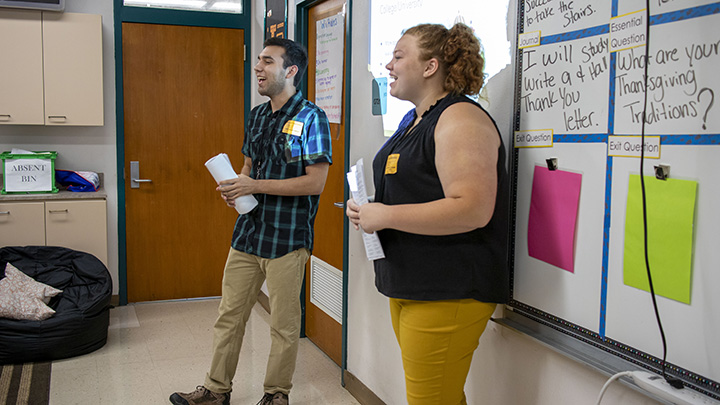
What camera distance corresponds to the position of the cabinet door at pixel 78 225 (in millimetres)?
3723

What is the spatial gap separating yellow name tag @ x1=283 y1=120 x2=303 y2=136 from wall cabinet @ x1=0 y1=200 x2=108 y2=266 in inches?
79.5

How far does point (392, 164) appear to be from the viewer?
1542 millimetres

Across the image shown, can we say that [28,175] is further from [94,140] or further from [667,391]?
[667,391]

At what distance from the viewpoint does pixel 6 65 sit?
12.0 ft

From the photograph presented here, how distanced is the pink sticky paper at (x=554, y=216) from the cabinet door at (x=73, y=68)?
3.22 m

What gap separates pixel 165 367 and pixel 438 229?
87.3 inches

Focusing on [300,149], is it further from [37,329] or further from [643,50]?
[37,329]

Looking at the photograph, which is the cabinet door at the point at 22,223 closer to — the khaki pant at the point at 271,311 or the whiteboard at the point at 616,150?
the khaki pant at the point at 271,311

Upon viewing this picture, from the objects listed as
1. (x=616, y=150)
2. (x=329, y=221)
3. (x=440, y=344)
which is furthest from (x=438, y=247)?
(x=329, y=221)

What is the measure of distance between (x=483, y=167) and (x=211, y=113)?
3.37 meters

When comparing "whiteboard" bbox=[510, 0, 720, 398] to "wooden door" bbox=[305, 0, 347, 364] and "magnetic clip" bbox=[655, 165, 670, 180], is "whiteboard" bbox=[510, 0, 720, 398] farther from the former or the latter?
"wooden door" bbox=[305, 0, 347, 364]

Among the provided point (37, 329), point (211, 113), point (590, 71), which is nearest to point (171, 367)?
point (37, 329)

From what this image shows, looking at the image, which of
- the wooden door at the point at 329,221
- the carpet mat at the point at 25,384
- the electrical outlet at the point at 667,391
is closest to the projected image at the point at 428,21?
the wooden door at the point at 329,221

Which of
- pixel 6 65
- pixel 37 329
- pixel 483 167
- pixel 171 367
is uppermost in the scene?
pixel 6 65
